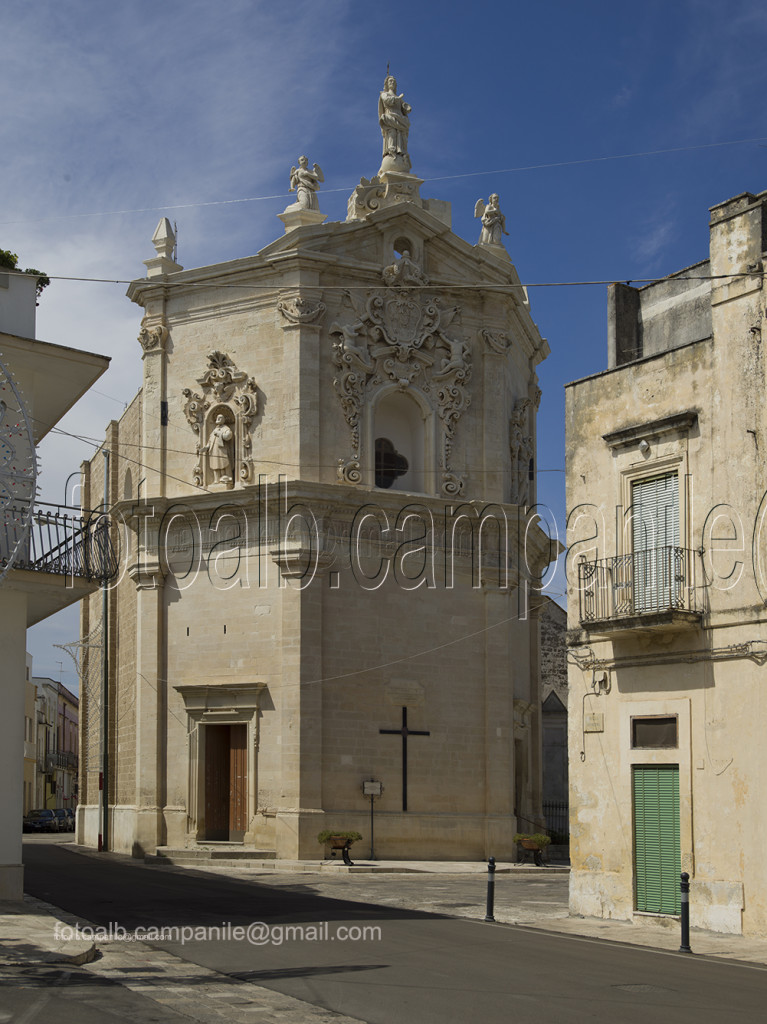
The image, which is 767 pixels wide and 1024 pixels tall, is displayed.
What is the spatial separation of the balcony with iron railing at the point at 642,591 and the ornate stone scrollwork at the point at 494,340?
50.0 feet

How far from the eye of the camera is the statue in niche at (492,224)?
35.9 m

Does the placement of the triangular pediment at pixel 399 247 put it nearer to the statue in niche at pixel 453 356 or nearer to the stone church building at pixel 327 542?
the stone church building at pixel 327 542

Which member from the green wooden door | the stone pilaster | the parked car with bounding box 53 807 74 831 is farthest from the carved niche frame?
the parked car with bounding box 53 807 74 831

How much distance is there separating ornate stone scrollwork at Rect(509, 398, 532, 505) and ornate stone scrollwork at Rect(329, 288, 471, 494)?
224 centimetres

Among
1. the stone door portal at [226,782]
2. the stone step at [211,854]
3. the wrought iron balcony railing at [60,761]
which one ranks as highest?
the stone door portal at [226,782]

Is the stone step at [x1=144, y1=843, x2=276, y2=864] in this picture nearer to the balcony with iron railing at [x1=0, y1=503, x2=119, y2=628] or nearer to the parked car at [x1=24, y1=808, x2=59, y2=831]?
the balcony with iron railing at [x1=0, y1=503, x2=119, y2=628]

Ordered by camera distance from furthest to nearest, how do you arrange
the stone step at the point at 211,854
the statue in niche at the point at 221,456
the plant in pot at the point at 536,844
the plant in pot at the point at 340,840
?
the statue in niche at the point at 221,456 < the plant in pot at the point at 536,844 < the stone step at the point at 211,854 < the plant in pot at the point at 340,840

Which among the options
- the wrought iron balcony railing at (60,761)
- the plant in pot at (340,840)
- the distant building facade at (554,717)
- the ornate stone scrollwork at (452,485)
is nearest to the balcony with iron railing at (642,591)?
the plant in pot at (340,840)

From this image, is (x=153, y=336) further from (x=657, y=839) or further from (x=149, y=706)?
(x=657, y=839)

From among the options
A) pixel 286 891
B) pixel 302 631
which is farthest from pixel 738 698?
pixel 302 631

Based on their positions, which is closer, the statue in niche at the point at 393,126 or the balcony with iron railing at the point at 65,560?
the balcony with iron railing at the point at 65,560

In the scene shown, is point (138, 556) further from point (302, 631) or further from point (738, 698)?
point (738, 698)

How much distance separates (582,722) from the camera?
1934cm

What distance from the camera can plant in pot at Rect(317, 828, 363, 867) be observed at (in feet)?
94.1
